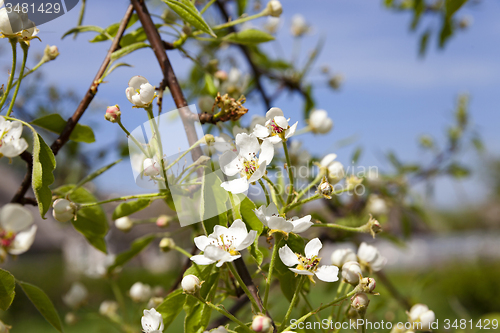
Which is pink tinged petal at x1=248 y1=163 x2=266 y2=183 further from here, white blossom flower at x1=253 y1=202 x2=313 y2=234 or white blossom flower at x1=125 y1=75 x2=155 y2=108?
white blossom flower at x1=125 y1=75 x2=155 y2=108

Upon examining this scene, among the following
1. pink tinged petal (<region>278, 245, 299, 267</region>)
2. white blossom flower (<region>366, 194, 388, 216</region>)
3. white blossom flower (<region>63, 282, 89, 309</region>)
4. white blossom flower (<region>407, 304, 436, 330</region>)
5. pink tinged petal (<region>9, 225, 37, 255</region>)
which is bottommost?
white blossom flower (<region>366, 194, 388, 216</region>)

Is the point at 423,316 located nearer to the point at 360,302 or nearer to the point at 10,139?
the point at 360,302

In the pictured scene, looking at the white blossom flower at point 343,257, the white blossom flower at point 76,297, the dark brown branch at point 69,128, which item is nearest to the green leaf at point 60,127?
the dark brown branch at point 69,128

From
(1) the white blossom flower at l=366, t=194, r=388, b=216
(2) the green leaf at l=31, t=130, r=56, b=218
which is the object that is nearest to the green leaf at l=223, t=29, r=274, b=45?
(2) the green leaf at l=31, t=130, r=56, b=218

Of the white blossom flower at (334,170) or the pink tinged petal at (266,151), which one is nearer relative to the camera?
the pink tinged petal at (266,151)

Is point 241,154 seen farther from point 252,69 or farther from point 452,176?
point 452,176

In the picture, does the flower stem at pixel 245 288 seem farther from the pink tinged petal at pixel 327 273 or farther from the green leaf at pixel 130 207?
the green leaf at pixel 130 207
